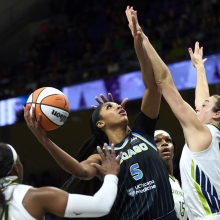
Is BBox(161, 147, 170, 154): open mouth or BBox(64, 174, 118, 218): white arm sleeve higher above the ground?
BBox(161, 147, 170, 154): open mouth

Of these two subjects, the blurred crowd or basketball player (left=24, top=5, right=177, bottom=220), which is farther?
the blurred crowd

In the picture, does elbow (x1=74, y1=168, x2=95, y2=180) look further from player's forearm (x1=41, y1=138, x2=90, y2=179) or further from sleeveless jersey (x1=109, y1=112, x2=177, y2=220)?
sleeveless jersey (x1=109, y1=112, x2=177, y2=220)

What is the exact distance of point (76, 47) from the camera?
44.7 ft

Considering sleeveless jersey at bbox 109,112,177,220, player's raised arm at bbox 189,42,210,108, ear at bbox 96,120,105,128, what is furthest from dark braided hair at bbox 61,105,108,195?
player's raised arm at bbox 189,42,210,108

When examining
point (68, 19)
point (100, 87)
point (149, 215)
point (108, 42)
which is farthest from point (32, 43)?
point (149, 215)

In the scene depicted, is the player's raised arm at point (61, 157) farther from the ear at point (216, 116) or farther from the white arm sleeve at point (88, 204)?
the ear at point (216, 116)

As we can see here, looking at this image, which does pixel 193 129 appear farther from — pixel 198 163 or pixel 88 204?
pixel 88 204

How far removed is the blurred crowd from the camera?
10391mm

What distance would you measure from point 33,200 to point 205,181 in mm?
1647

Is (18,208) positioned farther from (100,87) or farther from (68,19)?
(68,19)

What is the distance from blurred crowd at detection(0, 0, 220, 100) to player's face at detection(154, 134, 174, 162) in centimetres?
468

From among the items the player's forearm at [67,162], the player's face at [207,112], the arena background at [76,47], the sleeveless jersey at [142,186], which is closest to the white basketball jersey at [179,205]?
the sleeveless jersey at [142,186]

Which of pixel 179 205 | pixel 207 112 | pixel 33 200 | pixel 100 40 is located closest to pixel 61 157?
pixel 33 200

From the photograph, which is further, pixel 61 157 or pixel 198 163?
pixel 198 163
